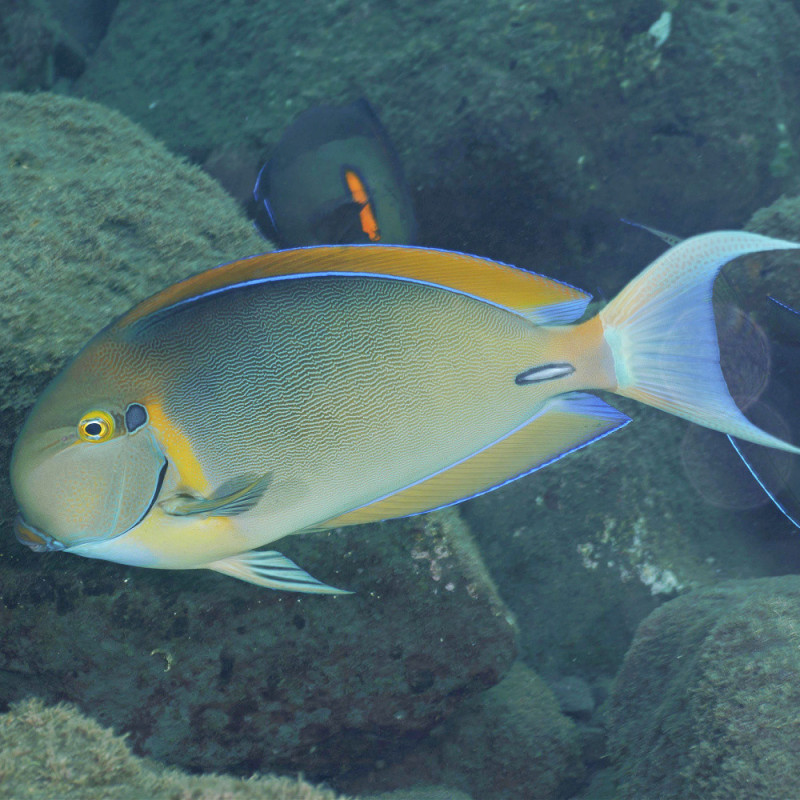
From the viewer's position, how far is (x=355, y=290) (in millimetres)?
1257

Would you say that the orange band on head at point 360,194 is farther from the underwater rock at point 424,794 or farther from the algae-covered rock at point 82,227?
the underwater rock at point 424,794

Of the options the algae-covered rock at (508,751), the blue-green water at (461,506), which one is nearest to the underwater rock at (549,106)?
the blue-green water at (461,506)

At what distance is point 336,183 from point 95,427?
1740mm

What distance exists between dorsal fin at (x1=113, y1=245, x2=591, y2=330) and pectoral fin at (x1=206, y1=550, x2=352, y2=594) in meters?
0.61

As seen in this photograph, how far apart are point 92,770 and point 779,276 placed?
3319 mm

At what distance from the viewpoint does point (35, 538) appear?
1.21 meters

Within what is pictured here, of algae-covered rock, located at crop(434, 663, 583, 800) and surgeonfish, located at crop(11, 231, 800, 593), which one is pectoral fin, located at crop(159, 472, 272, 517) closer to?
surgeonfish, located at crop(11, 231, 800, 593)

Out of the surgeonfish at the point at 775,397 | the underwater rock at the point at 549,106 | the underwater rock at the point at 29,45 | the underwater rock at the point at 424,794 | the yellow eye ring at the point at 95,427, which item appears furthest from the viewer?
the underwater rock at the point at 29,45

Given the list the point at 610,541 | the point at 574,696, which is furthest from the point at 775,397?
the point at 574,696

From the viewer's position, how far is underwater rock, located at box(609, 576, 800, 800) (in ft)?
5.83

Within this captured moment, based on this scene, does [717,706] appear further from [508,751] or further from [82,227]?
[82,227]

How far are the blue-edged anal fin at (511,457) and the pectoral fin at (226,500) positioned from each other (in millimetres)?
244

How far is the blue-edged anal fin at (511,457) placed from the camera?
1.41 meters

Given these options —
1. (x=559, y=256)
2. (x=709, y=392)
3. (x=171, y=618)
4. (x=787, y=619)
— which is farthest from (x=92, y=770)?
(x=559, y=256)
